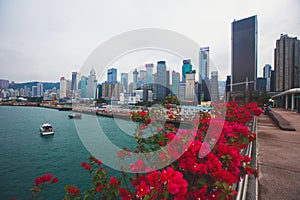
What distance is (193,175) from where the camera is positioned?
763 millimetres

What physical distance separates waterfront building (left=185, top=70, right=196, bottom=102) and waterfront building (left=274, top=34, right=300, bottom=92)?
33.8m

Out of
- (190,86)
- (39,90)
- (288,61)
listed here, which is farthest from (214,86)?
(39,90)

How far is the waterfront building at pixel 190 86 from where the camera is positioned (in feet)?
9.32

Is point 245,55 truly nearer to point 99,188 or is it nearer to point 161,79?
point 161,79

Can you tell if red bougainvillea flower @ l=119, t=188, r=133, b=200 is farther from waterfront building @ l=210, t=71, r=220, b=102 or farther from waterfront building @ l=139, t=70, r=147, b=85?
waterfront building @ l=210, t=71, r=220, b=102

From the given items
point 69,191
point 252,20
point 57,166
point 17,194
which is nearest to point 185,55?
point 69,191

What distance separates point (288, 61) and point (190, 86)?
3673cm

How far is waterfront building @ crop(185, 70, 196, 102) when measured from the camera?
284 centimetres

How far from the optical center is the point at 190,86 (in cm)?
301

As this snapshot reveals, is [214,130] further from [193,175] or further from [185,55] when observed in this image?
[185,55]

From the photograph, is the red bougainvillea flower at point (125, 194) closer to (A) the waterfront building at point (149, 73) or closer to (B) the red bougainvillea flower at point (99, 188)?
(B) the red bougainvillea flower at point (99, 188)

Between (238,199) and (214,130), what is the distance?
18.3 inches

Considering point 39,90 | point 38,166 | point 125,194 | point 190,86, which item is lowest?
point 38,166

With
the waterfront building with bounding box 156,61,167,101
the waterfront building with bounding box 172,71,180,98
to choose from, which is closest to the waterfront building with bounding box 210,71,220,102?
the waterfront building with bounding box 172,71,180,98
